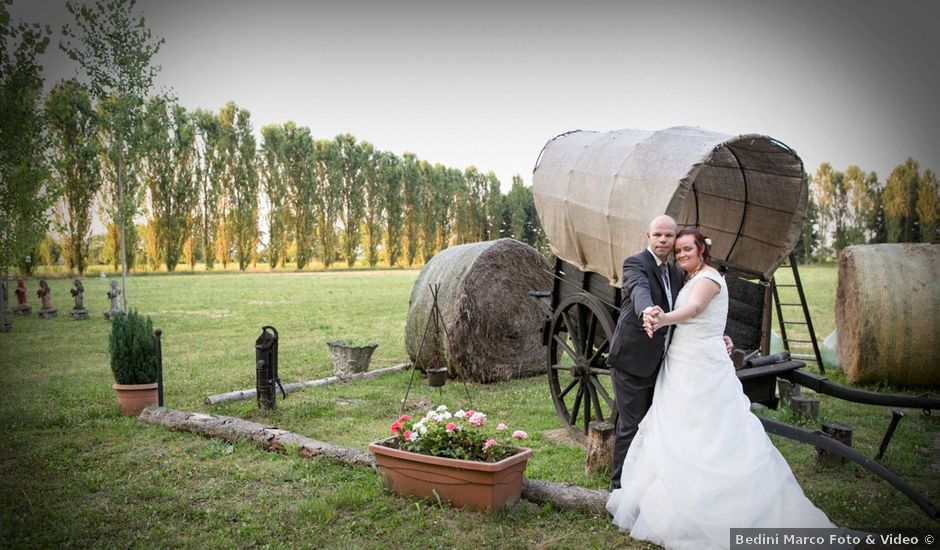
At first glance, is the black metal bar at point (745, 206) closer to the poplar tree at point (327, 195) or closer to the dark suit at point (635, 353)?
the dark suit at point (635, 353)

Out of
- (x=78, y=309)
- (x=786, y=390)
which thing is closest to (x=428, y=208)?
(x=78, y=309)

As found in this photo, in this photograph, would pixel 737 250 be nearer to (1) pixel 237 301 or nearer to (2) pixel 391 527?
(2) pixel 391 527

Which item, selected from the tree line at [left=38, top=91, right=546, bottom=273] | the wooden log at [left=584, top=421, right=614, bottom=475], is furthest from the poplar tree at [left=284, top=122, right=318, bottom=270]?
the wooden log at [left=584, top=421, right=614, bottom=475]

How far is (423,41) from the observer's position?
19.9ft

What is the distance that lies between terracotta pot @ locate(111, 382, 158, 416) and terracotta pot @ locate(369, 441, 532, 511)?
12.1 ft

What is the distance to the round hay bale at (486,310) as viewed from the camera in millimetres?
8766

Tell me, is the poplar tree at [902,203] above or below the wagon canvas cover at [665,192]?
above

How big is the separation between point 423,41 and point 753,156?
322 cm

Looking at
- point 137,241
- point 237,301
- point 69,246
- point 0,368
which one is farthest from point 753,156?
point 137,241

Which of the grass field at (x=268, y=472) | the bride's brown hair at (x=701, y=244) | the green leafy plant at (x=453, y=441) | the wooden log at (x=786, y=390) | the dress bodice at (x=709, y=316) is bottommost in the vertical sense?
the grass field at (x=268, y=472)

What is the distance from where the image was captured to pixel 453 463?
4195 mm

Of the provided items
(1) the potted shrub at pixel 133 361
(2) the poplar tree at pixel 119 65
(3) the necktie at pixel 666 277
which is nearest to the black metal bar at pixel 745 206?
(3) the necktie at pixel 666 277

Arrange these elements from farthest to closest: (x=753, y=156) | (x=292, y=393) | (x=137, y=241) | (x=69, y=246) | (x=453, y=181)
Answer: (x=453, y=181)
(x=137, y=241)
(x=69, y=246)
(x=292, y=393)
(x=753, y=156)

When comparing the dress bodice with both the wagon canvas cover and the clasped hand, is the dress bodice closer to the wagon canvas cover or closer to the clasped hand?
the clasped hand
